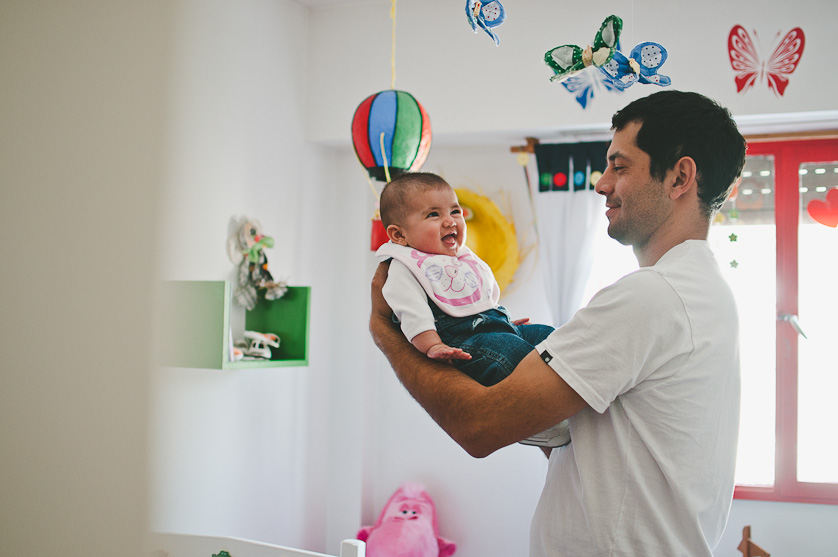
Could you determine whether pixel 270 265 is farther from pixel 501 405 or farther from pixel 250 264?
pixel 501 405

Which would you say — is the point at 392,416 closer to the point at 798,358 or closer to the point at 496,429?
the point at 798,358

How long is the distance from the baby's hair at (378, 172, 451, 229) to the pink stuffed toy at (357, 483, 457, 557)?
187cm

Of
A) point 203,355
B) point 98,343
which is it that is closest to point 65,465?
point 98,343

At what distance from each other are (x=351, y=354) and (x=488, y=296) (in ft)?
7.18

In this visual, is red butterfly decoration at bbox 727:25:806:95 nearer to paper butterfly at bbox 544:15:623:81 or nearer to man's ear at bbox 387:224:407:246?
paper butterfly at bbox 544:15:623:81

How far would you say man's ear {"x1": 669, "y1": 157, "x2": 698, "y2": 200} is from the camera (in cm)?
105

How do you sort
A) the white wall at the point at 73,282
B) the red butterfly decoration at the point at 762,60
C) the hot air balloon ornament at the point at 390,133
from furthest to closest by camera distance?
the red butterfly decoration at the point at 762,60, the hot air balloon ornament at the point at 390,133, the white wall at the point at 73,282

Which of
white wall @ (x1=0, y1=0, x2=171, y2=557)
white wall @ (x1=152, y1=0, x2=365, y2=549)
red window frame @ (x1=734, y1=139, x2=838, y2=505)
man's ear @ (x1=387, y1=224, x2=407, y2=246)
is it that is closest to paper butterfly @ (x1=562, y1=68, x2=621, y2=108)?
red window frame @ (x1=734, y1=139, x2=838, y2=505)

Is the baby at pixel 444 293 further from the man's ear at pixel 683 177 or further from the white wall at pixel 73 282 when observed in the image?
the white wall at pixel 73 282

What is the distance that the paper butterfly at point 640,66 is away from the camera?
4.07 ft

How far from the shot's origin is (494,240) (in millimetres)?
3221

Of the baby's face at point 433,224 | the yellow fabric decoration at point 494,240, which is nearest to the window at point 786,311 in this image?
the yellow fabric decoration at point 494,240

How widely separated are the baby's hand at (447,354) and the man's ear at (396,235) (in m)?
0.38

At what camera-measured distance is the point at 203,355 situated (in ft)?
8.14
